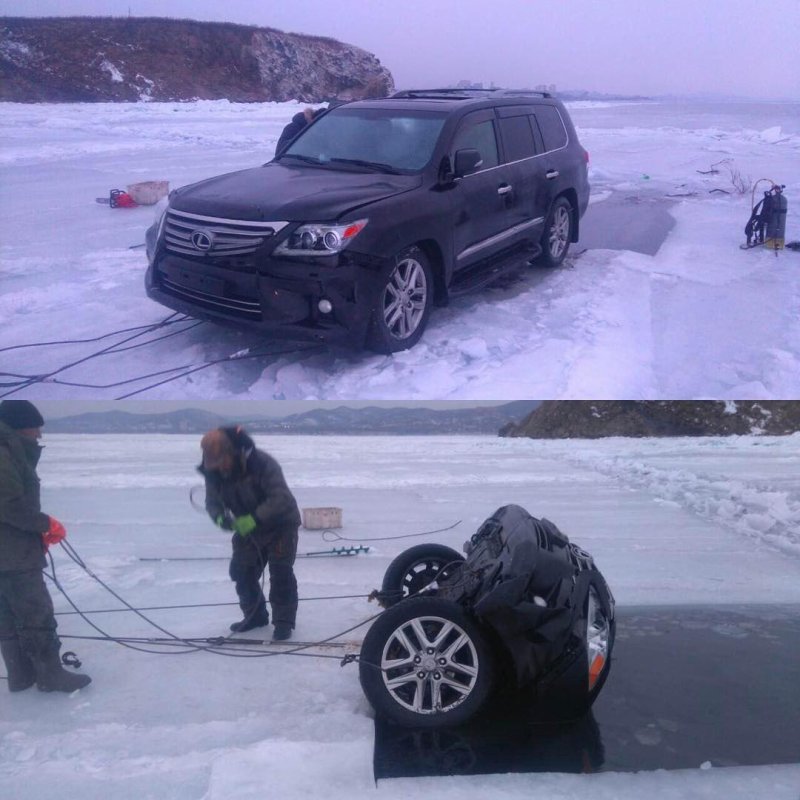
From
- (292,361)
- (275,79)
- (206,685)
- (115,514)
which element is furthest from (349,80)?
(206,685)

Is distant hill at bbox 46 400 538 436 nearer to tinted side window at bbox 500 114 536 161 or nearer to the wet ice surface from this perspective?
the wet ice surface

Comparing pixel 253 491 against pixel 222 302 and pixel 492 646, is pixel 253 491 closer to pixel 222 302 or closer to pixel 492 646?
pixel 222 302

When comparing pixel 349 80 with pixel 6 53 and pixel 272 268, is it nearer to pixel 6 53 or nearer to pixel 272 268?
pixel 272 268

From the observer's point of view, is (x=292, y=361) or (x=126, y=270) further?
(x=126, y=270)

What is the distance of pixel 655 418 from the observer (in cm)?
330

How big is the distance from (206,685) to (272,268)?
161 centimetres

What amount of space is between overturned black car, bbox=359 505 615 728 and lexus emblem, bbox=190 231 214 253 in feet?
5.25

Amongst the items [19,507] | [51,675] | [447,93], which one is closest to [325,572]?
[51,675]

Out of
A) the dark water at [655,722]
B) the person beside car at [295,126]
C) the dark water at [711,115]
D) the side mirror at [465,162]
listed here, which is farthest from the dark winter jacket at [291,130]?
the dark water at [655,722]

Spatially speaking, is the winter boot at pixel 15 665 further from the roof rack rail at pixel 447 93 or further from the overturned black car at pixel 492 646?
the roof rack rail at pixel 447 93

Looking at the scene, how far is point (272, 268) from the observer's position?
303cm

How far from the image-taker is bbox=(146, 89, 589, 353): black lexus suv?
10.00ft

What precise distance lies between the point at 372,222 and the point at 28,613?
208 centimetres

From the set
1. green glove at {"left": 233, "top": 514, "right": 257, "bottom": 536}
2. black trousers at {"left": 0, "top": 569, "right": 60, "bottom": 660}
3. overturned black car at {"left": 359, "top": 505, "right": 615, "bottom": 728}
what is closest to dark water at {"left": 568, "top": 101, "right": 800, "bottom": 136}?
overturned black car at {"left": 359, "top": 505, "right": 615, "bottom": 728}
